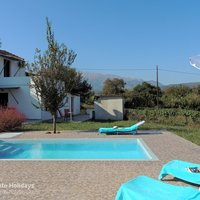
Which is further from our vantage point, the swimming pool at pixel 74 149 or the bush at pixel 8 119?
the bush at pixel 8 119

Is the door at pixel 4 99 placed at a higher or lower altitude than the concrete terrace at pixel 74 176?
higher

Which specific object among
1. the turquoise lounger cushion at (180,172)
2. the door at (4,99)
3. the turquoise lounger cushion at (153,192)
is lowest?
the turquoise lounger cushion at (180,172)

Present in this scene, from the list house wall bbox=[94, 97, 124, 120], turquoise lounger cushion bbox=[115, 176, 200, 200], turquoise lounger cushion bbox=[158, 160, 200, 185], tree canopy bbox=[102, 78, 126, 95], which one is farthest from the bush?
tree canopy bbox=[102, 78, 126, 95]

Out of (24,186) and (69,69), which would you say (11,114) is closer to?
(69,69)

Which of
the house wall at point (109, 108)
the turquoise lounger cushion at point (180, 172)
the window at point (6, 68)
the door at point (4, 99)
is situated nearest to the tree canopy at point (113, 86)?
the window at point (6, 68)

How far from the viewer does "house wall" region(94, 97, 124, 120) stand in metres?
31.4

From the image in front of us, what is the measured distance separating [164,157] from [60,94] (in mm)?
9998

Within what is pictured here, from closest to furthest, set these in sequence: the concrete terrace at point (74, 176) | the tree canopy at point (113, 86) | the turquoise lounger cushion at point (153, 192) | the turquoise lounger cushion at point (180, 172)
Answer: the turquoise lounger cushion at point (153, 192)
the concrete terrace at point (74, 176)
the turquoise lounger cushion at point (180, 172)
the tree canopy at point (113, 86)

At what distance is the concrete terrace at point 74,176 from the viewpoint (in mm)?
6809

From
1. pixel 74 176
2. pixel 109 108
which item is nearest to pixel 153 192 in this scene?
pixel 74 176

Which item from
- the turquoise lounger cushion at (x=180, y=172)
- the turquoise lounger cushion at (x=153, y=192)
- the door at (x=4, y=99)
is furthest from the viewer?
the door at (x=4, y=99)

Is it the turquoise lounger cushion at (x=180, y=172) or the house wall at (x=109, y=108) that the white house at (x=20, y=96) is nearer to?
the house wall at (x=109, y=108)

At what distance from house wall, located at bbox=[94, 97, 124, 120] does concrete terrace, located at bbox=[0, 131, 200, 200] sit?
1942 centimetres

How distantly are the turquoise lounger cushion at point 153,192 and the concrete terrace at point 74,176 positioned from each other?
875 millimetres
